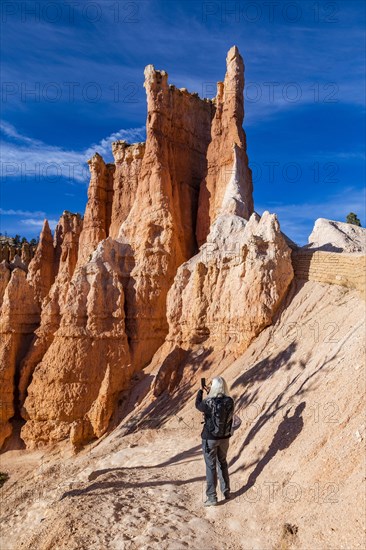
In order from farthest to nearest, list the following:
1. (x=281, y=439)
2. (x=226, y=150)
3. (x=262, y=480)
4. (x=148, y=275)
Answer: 1. (x=226, y=150)
2. (x=148, y=275)
3. (x=281, y=439)
4. (x=262, y=480)

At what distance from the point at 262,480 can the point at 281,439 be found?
0.85 m

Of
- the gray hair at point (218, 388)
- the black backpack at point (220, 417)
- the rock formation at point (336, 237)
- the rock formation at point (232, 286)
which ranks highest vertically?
the rock formation at point (336, 237)

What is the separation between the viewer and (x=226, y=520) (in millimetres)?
5969

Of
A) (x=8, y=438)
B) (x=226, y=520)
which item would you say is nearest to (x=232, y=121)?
(x=8, y=438)

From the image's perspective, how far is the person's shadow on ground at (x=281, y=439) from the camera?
6.70m

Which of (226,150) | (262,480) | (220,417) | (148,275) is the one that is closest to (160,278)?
(148,275)

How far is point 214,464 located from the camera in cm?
645

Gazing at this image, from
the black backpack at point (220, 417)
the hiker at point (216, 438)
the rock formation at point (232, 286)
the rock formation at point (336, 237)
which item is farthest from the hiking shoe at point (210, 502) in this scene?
the rock formation at point (336, 237)

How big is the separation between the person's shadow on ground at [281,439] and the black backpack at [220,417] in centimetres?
88

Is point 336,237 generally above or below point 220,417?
above

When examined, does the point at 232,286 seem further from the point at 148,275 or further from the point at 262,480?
the point at 262,480

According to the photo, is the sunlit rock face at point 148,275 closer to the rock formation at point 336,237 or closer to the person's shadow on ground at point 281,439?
the rock formation at point 336,237

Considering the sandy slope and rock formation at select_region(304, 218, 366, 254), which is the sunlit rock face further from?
the sandy slope

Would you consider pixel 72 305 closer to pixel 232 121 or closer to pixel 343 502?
pixel 232 121
